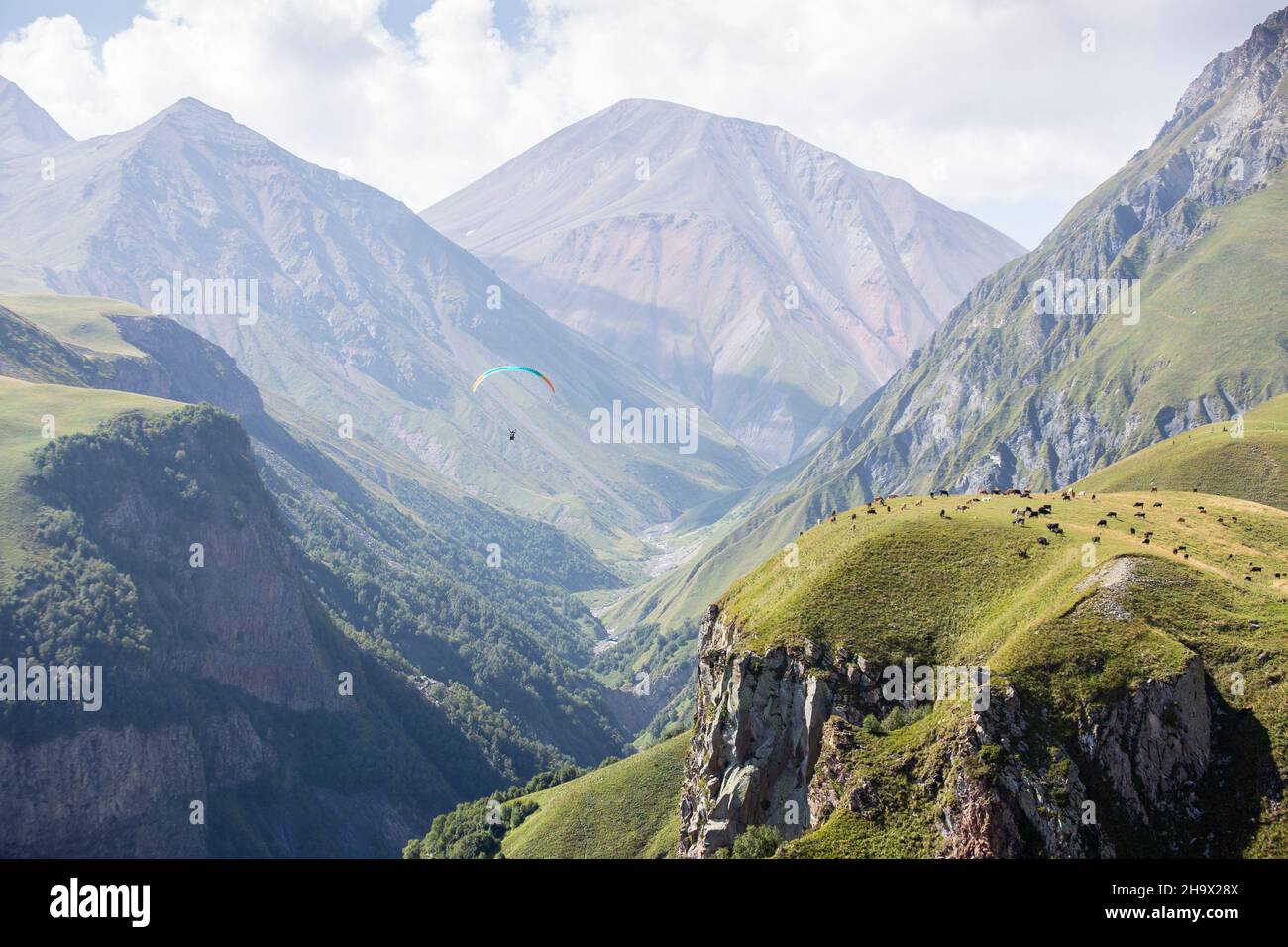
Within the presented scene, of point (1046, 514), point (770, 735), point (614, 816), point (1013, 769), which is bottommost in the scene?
point (614, 816)

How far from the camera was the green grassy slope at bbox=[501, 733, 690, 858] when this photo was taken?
157 meters

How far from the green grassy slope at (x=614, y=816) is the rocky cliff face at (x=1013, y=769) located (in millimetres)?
58873

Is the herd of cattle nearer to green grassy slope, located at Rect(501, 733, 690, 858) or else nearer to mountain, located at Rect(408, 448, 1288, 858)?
mountain, located at Rect(408, 448, 1288, 858)

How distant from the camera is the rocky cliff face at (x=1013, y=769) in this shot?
76.6 m

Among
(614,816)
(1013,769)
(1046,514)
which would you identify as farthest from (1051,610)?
(614,816)

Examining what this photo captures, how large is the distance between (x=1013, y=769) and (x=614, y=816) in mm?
103739

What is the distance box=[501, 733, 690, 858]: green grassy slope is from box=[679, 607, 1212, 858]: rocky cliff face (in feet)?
193

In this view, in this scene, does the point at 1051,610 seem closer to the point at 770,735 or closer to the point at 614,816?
the point at 770,735

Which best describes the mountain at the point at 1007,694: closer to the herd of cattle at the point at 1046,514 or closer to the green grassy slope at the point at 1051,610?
the green grassy slope at the point at 1051,610

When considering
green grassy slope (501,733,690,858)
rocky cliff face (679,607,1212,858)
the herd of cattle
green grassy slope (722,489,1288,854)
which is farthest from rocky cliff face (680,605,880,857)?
green grassy slope (501,733,690,858)

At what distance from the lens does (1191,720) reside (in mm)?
80938

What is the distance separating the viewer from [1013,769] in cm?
7850
